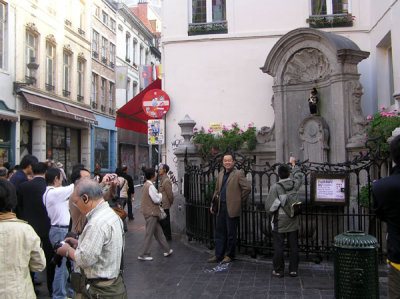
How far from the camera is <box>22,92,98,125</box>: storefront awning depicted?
19.4 m

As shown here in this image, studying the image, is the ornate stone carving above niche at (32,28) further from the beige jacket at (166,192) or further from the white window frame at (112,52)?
the beige jacket at (166,192)

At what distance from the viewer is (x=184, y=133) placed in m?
11.0

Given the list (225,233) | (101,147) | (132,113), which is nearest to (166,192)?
(225,233)

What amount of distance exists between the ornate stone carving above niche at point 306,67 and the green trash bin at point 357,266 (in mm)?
6714

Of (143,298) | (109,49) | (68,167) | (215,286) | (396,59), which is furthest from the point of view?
(109,49)

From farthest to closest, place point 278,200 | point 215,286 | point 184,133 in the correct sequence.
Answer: point 184,133 → point 278,200 → point 215,286

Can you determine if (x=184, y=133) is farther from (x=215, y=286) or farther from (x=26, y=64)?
(x=26, y=64)

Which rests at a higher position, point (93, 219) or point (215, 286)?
point (93, 219)

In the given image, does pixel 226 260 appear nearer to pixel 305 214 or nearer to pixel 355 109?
pixel 305 214

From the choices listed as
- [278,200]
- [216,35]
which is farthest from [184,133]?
[278,200]

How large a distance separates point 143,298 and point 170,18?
359 inches

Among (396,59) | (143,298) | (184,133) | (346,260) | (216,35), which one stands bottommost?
(143,298)

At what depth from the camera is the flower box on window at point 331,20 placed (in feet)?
37.8

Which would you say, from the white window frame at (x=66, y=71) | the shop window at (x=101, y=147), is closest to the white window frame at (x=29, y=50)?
the white window frame at (x=66, y=71)
